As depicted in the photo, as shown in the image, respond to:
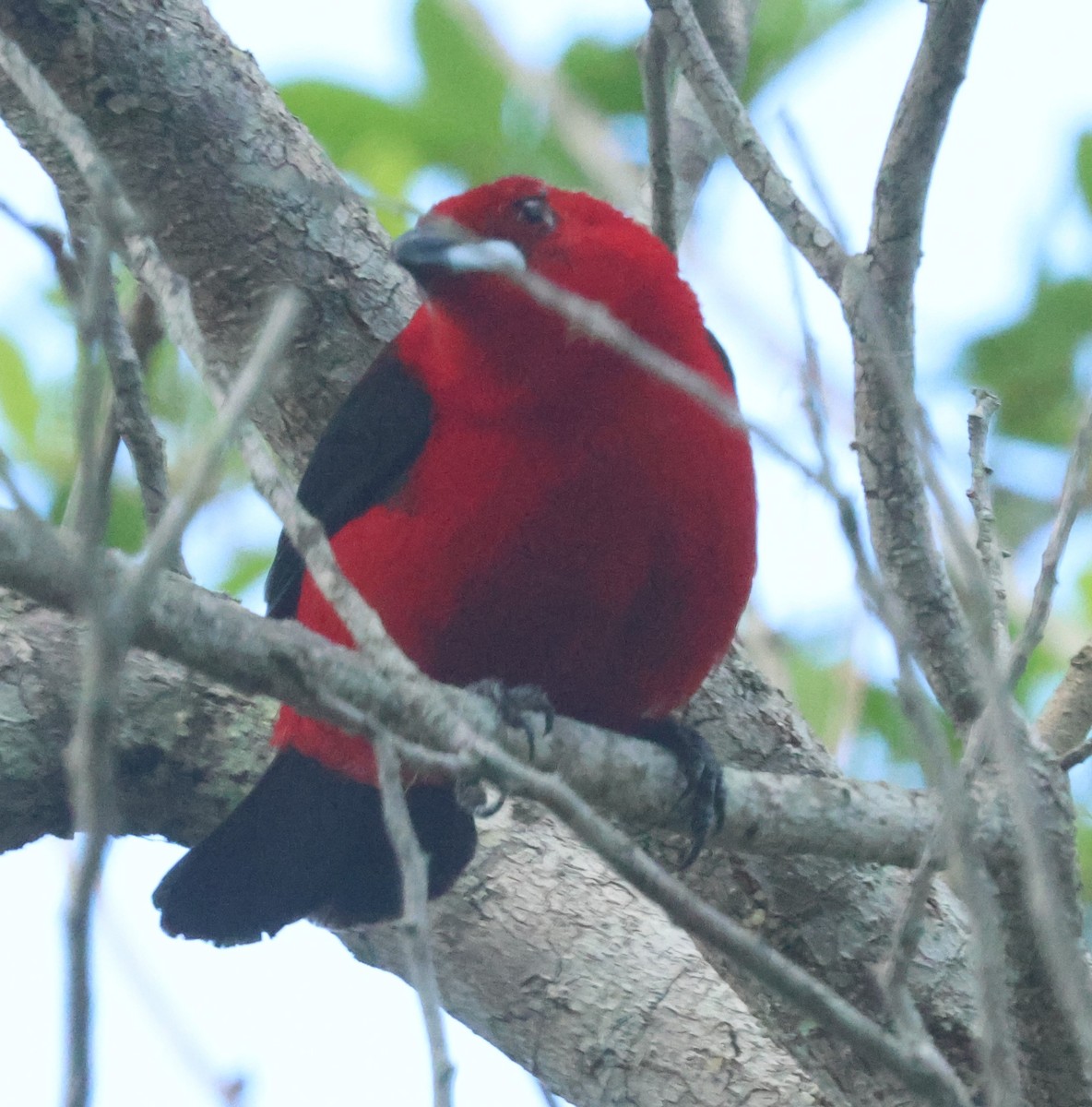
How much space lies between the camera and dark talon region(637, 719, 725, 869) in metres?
2.99

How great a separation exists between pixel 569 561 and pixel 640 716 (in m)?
0.48

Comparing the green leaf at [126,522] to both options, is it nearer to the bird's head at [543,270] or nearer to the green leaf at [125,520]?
the green leaf at [125,520]

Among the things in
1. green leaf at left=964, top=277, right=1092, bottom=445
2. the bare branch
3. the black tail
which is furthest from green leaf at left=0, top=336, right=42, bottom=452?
the bare branch

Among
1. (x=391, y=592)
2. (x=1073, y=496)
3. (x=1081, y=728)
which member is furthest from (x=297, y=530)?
(x=1081, y=728)

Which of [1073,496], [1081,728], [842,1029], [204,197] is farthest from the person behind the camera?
[204,197]

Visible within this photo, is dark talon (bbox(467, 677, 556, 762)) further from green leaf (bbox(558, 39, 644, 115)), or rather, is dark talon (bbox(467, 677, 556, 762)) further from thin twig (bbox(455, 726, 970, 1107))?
green leaf (bbox(558, 39, 644, 115))

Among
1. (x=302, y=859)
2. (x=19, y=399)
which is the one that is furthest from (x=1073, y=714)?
(x=19, y=399)

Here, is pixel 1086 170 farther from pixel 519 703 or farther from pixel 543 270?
pixel 519 703

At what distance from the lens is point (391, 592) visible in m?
3.33

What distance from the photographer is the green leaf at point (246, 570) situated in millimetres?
5684

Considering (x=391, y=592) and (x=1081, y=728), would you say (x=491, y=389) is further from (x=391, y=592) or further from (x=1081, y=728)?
(x=1081, y=728)

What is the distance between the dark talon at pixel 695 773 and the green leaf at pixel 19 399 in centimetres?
280

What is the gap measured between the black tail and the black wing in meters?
0.58

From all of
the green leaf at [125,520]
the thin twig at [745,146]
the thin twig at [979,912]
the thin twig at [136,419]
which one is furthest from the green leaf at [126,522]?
the thin twig at [979,912]
